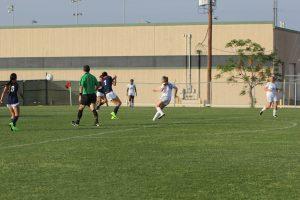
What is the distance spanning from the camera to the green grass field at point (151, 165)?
989cm

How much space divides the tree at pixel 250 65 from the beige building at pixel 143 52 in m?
2.09

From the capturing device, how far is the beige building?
6394 cm

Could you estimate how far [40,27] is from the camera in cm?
6969

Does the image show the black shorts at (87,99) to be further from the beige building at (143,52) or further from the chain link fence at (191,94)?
the beige building at (143,52)

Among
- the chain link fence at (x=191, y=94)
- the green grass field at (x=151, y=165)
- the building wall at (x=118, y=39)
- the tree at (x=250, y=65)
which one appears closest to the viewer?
the green grass field at (x=151, y=165)

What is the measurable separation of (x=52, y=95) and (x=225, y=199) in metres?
55.7

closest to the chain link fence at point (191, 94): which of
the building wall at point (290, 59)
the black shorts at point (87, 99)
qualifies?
the building wall at point (290, 59)

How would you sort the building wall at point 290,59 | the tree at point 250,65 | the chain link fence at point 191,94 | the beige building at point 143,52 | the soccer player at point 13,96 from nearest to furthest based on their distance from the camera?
the soccer player at point 13,96 → the tree at point 250,65 → the chain link fence at point 191,94 → the building wall at point 290,59 → the beige building at point 143,52

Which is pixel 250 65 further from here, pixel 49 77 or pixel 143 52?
pixel 49 77

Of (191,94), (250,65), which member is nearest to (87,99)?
(250,65)

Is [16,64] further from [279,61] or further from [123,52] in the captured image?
[279,61]

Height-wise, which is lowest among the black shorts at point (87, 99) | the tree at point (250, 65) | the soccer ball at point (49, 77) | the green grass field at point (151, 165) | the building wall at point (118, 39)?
the green grass field at point (151, 165)

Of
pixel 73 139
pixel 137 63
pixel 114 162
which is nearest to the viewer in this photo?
pixel 114 162

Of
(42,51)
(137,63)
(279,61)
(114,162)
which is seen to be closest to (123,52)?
(137,63)
